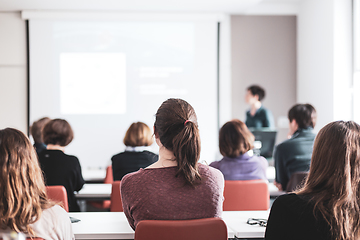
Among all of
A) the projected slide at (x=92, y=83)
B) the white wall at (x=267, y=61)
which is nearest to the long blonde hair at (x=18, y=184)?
the projected slide at (x=92, y=83)

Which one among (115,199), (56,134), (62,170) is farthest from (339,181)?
(56,134)

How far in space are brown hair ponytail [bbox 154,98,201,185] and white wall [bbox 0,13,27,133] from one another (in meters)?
4.55

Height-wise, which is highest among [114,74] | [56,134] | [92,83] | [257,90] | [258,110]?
[114,74]

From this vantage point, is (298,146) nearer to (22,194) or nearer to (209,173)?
(209,173)

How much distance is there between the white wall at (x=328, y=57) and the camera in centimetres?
472

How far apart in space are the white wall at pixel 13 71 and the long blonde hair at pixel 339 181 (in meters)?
5.13

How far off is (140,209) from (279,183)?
2.01 m

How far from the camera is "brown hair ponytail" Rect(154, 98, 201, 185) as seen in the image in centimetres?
151

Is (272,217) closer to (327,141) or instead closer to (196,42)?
(327,141)

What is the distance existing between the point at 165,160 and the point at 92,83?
4.17 m

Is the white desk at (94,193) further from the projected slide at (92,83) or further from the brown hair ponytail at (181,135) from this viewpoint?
the projected slide at (92,83)

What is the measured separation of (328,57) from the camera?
489cm

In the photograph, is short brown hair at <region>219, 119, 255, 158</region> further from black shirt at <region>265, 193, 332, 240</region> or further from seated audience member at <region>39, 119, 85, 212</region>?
black shirt at <region>265, 193, 332, 240</region>

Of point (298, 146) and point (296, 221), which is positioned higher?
point (298, 146)
